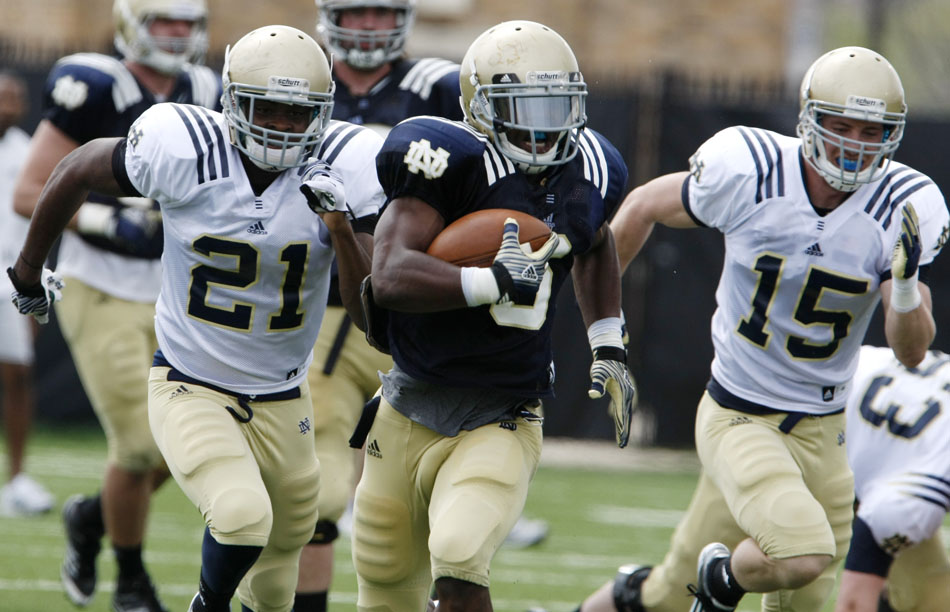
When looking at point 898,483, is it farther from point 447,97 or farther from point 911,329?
point 447,97

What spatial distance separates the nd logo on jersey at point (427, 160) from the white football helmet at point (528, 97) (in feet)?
0.63

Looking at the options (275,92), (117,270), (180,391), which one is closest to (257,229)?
(275,92)

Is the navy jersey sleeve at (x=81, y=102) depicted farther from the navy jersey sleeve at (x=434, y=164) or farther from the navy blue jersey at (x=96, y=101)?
the navy jersey sleeve at (x=434, y=164)

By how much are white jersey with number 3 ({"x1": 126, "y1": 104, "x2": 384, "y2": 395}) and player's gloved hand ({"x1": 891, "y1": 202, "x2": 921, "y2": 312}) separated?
1.39 metres

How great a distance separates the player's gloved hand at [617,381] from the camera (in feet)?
12.1

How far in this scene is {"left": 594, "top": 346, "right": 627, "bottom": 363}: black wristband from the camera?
3744 millimetres

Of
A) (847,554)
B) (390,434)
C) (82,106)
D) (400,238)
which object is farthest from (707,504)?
(82,106)

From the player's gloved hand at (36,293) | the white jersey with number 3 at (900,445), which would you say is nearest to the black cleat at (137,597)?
the player's gloved hand at (36,293)

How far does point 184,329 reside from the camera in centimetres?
387

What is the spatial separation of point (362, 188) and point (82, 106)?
1.60 metres

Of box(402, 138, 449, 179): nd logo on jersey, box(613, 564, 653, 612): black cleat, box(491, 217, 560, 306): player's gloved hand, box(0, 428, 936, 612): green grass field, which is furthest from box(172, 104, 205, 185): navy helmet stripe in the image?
box(0, 428, 936, 612): green grass field

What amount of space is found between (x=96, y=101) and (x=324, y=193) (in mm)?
1807

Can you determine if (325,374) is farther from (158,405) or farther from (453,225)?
(453,225)

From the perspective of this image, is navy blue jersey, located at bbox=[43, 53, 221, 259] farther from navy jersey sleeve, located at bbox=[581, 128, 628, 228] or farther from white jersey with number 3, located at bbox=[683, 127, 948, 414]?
white jersey with number 3, located at bbox=[683, 127, 948, 414]
